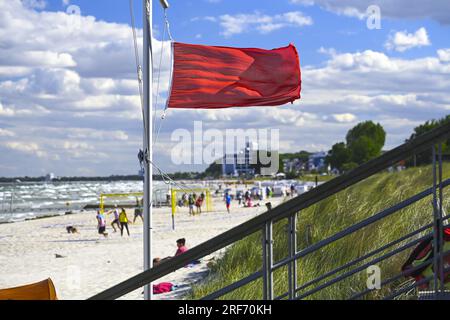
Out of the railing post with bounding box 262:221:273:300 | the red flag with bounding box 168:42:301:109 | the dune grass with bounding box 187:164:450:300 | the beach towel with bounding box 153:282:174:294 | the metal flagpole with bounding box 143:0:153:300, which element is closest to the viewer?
the railing post with bounding box 262:221:273:300

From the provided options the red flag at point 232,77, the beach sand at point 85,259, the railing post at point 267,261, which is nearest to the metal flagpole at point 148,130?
the red flag at point 232,77

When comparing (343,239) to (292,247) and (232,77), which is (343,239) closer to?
(232,77)

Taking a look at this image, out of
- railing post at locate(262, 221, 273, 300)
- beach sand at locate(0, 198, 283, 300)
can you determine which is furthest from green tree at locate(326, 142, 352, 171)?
railing post at locate(262, 221, 273, 300)

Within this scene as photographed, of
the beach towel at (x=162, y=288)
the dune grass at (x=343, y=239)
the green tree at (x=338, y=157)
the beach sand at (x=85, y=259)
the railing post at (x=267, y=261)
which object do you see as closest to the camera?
the railing post at (x=267, y=261)

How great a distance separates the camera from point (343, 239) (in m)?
8.52

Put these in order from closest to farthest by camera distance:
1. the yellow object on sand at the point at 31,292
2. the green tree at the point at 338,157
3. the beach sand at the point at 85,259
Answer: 1. the yellow object on sand at the point at 31,292
2. the beach sand at the point at 85,259
3. the green tree at the point at 338,157

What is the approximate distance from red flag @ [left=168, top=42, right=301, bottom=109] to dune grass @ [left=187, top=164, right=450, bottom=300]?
1968 mm

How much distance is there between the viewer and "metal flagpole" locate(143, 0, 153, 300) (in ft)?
24.3

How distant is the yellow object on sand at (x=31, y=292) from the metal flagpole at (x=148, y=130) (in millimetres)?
1072

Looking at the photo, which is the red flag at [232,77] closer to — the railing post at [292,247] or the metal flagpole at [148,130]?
the metal flagpole at [148,130]

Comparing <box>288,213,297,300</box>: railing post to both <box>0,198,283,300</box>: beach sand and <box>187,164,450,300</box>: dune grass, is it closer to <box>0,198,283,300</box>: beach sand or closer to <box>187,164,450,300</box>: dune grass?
<box>187,164,450,300</box>: dune grass

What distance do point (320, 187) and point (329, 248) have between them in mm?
5840

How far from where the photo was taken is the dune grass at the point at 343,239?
7.07 metres
